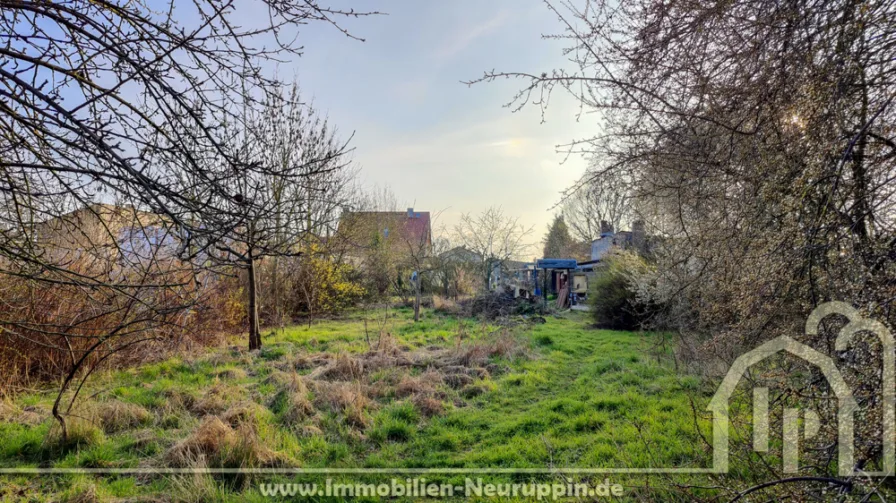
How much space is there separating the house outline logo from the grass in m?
0.77

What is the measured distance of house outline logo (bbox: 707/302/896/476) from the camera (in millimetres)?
1386

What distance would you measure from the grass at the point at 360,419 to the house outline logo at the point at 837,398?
772mm

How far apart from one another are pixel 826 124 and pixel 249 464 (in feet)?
14.9

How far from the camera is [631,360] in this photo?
708cm

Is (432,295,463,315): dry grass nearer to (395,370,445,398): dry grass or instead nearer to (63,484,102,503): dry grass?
(395,370,445,398): dry grass

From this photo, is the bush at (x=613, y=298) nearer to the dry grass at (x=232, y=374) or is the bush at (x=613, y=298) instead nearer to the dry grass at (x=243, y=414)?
the dry grass at (x=232, y=374)

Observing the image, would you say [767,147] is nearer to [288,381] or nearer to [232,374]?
[288,381]

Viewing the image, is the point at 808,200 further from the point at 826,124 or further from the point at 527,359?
the point at 527,359

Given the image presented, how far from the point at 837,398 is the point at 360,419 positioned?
3.94 meters

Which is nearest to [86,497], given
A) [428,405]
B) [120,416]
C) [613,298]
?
[120,416]

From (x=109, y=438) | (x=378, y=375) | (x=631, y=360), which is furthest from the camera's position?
(x=631, y=360)

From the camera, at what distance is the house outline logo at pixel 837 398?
1.39m

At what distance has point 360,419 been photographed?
4426 millimetres

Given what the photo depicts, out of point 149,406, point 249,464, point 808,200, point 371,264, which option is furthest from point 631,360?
point 371,264
